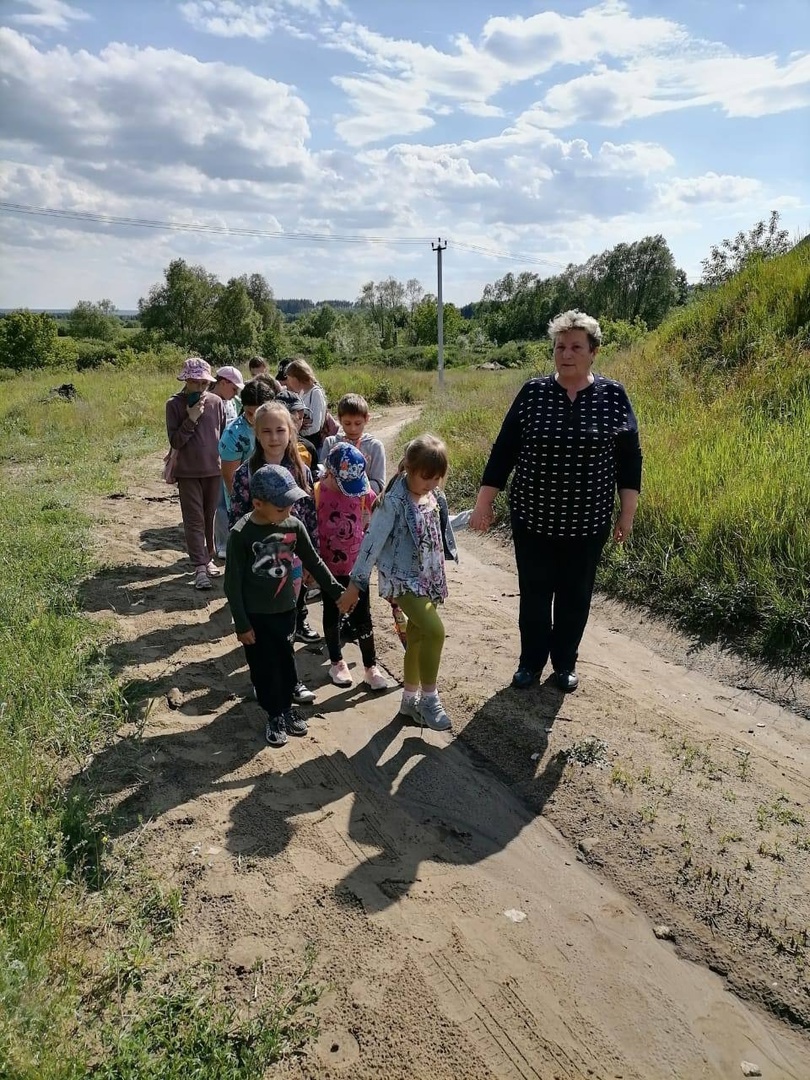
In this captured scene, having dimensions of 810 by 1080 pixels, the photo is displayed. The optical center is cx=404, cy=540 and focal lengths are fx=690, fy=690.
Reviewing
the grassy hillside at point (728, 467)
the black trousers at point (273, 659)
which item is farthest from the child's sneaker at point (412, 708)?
the grassy hillside at point (728, 467)

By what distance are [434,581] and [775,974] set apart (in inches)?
83.4

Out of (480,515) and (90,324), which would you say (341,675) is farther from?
(90,324)

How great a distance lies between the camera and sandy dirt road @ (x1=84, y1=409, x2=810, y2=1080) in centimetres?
216

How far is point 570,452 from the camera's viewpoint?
3688mm

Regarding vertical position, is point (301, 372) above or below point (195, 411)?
above

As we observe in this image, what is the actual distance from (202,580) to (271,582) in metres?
2.73

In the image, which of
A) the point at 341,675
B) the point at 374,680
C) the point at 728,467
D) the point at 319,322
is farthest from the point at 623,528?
the point at 319,322

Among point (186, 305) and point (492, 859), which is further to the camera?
point (186, 305)

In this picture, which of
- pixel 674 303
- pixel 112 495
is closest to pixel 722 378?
pixel 112 495

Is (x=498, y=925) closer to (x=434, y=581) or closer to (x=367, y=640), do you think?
(x=434, y=581)

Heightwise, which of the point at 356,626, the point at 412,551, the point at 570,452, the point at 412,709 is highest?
the point at 570,452

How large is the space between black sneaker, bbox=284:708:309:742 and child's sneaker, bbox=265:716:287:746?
0.13 feet

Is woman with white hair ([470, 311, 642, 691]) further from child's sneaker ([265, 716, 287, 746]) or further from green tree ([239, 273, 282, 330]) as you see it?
green tree ([239, 273, 282, 330])

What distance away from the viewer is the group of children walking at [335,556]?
3.46 meters
